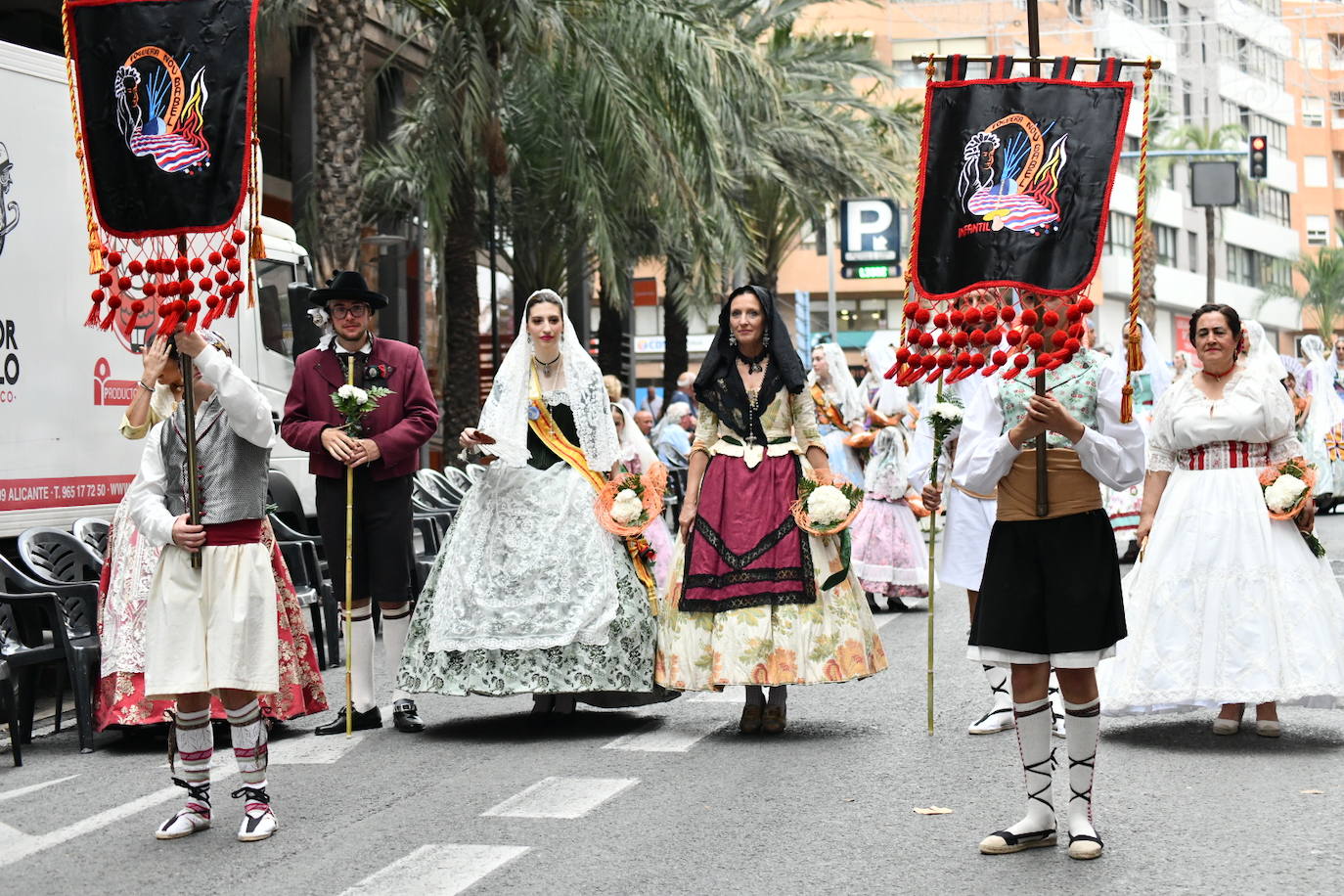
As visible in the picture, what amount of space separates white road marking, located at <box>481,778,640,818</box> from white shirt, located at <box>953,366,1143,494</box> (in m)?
1.85

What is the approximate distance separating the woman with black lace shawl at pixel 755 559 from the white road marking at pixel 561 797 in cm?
119

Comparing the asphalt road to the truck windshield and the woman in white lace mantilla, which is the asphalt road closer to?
the woman in white lace mantilla

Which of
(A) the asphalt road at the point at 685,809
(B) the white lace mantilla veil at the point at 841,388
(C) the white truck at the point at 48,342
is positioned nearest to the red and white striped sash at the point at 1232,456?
(A) the asphalt road at the point at 685,809

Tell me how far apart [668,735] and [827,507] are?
1.28 m

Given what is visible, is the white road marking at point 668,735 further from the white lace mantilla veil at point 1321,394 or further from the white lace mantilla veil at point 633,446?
the white lace mantilla veil at point 1321,394

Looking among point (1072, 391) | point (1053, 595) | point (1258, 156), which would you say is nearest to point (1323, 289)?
point (1258, 156)

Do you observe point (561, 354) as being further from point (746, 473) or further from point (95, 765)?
point (95, 765)

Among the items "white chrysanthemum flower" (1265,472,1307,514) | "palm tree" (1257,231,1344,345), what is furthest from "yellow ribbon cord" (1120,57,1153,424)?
"palm tree" (1257,231,1344,345)

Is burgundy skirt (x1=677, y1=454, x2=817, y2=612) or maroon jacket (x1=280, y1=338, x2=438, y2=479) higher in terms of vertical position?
maroon jacket (x1=280, y1=338, x2=438, y2=479)

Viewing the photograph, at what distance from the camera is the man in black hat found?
29.0 feet

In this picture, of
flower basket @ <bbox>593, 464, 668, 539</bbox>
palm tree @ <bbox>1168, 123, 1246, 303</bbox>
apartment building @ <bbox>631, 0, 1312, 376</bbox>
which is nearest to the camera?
flower basket @ <bbox>593, 464, 668, 539</bbox>

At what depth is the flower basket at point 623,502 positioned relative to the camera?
8578mm

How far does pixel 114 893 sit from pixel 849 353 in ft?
201

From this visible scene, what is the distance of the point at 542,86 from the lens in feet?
62.8
